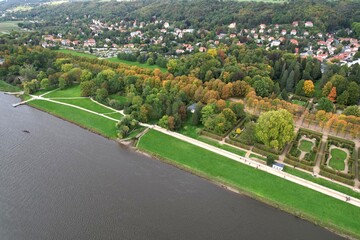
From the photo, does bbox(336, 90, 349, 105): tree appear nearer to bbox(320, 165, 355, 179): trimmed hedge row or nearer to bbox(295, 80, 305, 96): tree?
bbox(295, 80, 305, 96): tree

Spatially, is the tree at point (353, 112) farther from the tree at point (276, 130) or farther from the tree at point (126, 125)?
the tree at point (126, 125)

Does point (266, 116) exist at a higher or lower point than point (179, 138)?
higher

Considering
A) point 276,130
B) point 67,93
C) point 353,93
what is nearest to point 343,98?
point 353,93

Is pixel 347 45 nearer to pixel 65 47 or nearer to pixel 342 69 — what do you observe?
pixel 342 69

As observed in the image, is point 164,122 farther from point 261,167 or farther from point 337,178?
point 337,178

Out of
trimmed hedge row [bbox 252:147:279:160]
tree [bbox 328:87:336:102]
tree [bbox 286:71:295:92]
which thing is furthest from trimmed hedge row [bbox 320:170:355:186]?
tree [bbox 286:71:295:92]

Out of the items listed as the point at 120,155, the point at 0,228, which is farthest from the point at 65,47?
the point at 0,228
